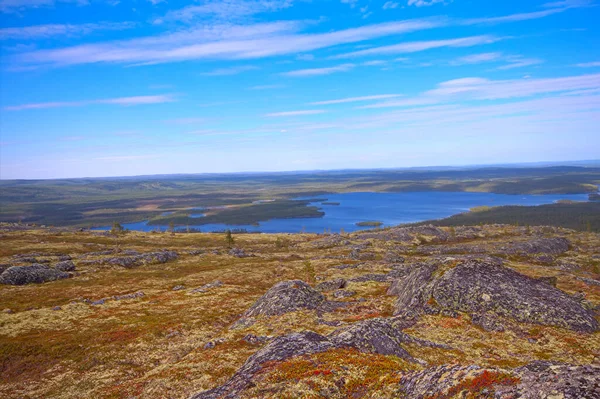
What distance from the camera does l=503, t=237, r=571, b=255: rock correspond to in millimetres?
128125

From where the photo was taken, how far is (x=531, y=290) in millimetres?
41031

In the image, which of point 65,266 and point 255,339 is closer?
point 255,339

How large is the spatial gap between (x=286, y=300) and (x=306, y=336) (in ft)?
61.2

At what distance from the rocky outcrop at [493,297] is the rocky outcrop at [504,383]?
24.2m

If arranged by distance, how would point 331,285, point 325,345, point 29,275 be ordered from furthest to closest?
1. point 29,275
2. point 331,285
3. point 325,345

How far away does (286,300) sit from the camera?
46656mm

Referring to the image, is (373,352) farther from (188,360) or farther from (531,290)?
(531,290)

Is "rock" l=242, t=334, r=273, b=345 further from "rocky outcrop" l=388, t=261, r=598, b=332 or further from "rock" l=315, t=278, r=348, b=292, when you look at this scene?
"rock" l=315, t=278, r=348, b=292

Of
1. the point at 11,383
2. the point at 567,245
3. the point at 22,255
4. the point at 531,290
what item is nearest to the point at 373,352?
the point at 531,290

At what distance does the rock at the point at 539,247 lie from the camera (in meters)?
128

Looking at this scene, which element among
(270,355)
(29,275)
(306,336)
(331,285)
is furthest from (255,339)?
(29,275)

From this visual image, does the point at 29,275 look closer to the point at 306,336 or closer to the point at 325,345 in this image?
the point at 306,336

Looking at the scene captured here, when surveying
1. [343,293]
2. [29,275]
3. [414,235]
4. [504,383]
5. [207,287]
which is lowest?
[414,235]

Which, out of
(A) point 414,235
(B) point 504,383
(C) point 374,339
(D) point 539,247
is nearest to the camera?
(B) point 504,383
